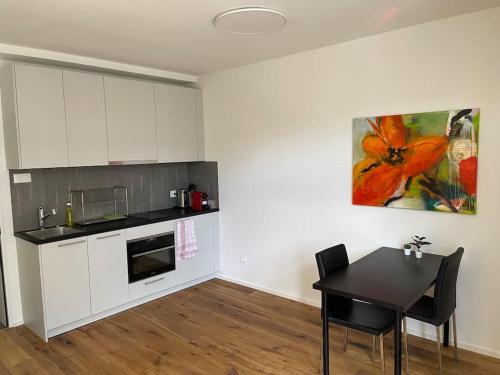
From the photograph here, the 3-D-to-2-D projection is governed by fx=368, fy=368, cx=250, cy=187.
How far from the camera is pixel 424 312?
8.13ft

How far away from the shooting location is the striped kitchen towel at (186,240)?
4.10 m

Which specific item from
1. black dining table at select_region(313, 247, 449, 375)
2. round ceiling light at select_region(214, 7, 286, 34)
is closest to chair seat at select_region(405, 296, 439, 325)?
black dining table at select_region(313, 247, 449, 375)

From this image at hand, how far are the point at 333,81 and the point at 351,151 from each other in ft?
2.21

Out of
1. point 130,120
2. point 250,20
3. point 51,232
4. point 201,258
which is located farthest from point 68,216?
point 250,20

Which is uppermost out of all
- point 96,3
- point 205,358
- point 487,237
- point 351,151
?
point 96,3

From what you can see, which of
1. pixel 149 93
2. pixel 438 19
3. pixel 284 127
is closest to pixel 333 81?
pixel 284 127

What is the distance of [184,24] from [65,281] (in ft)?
7.77

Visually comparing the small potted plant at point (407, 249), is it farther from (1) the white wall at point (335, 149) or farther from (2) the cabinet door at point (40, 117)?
(2) the cabinet door at point (40, 117)

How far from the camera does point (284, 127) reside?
148 inches

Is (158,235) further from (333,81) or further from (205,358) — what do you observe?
(333,81)

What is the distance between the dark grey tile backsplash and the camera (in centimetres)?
345

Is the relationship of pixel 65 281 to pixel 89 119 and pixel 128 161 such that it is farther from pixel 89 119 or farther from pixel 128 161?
pixel 89 119

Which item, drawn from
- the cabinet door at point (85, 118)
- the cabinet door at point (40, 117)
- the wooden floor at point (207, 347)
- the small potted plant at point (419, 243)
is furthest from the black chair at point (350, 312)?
the cabinet door at point (40, 117)

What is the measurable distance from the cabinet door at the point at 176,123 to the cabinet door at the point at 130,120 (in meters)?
0.10
